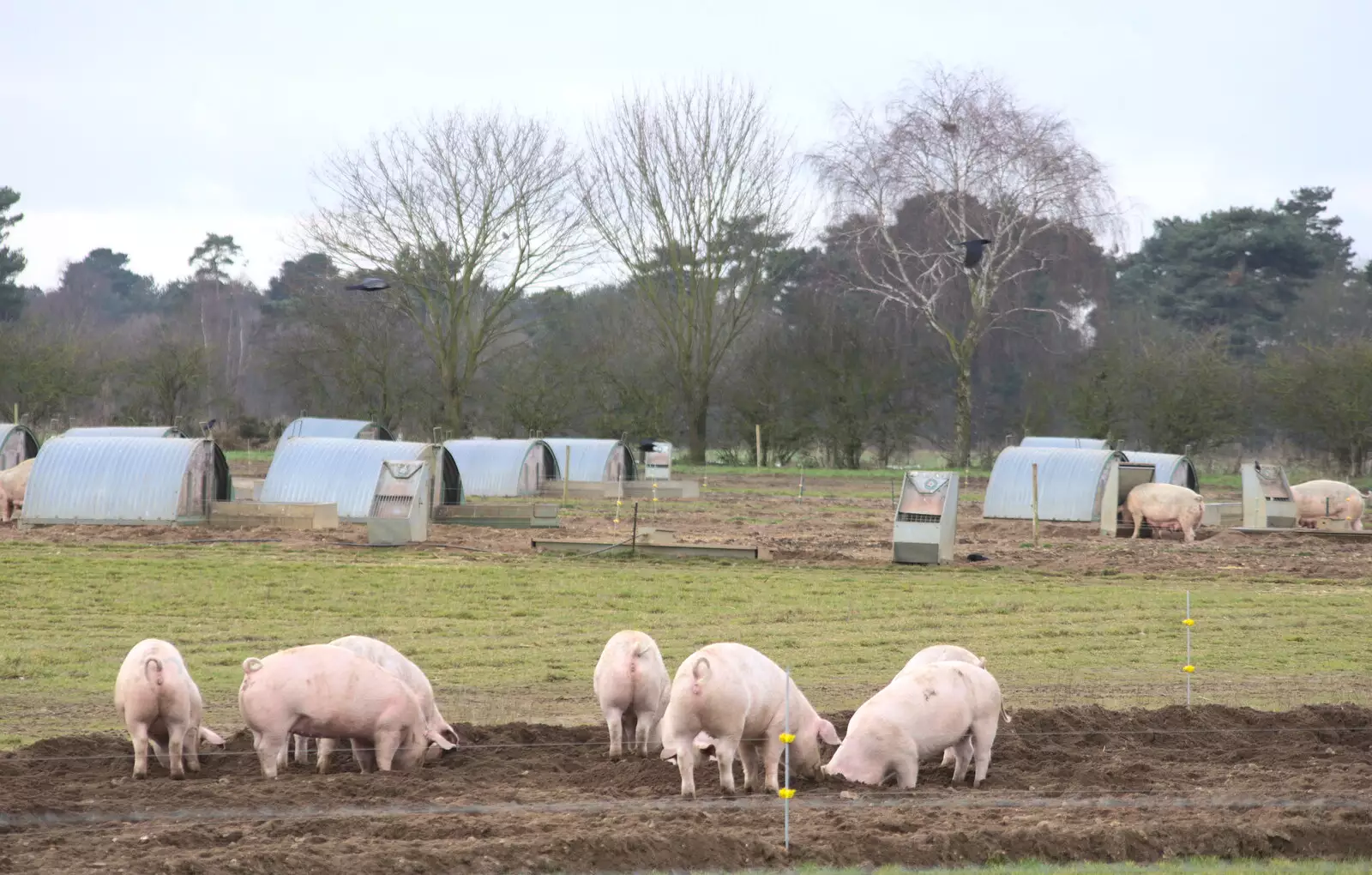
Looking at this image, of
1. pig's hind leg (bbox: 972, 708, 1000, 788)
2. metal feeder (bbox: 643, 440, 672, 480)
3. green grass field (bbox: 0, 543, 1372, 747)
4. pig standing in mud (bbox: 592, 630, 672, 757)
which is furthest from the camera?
metal feeder (bbox: 643, 440, 672, 480)

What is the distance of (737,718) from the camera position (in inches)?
372

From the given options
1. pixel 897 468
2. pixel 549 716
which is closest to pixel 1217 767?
pixel 549 716

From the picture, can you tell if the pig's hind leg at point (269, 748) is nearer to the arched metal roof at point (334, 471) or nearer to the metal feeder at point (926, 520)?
the metal feeder at point (926, 520)

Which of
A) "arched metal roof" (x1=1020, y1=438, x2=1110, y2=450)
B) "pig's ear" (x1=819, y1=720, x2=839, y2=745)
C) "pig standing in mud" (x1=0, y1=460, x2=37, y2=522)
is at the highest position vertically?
"arched metal roof" (x1=1020, y1=438, x2=1110, y2=450)

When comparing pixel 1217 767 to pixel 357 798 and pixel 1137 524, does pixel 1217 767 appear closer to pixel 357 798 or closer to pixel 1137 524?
pixel 357 798

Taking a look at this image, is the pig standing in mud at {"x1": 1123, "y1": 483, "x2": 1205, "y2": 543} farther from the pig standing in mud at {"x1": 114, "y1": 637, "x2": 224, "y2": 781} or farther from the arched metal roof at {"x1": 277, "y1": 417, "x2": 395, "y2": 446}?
the arched metal roof at {"x1": 277, "y1": 417, "x2": 395, "y2": 446}

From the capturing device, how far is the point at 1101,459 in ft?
109

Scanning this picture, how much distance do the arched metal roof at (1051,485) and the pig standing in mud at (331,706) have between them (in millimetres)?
24490

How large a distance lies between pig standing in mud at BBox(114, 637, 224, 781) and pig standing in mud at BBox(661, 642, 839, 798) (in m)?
3.02

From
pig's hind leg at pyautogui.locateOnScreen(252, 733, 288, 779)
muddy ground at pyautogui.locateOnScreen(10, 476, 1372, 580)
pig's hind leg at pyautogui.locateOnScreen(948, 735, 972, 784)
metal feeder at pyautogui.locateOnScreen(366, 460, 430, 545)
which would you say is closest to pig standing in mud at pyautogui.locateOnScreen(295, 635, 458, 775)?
pig's hind leg at pyautogui.locateOnScreen(252, 733, 288, 779)

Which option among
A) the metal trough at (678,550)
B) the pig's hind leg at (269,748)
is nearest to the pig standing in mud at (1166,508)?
the metal trough at (678,550)

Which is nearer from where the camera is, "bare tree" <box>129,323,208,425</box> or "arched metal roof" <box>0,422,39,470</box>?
"arched metal roof" <box>0,422,39,470</box>

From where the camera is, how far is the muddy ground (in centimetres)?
2456

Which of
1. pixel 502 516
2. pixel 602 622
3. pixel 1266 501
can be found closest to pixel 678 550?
pixel 502 516
